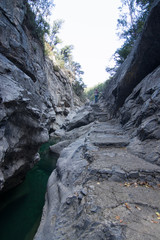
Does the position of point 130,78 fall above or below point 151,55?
below

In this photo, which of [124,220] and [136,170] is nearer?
[124,220]

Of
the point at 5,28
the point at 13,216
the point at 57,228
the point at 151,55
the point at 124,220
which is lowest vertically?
the point at 13,216

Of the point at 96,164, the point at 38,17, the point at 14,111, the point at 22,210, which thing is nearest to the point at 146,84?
the point at 96,164

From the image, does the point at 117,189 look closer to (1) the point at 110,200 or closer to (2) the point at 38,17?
(1) the point at 110,200

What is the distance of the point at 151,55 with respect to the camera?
7430mm

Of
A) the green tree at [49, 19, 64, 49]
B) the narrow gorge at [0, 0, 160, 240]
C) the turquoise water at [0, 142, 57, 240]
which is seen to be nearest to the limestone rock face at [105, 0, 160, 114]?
the narrow gorge at [0, 0, 160, 240]

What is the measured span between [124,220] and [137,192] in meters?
1.01

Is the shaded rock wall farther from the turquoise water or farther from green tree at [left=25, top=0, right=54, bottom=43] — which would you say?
green tree at [left=25, top=0, right=54, bottom=43]

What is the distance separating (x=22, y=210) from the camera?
5.79m

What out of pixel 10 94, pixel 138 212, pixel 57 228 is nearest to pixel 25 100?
pixel 10 94

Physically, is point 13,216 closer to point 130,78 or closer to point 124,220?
point 124,220

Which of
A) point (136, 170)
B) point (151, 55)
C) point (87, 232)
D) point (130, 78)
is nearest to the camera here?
point (87, 232)

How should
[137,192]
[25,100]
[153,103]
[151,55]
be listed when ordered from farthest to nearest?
[151,55]
[153,103]
[25,100]
[137,192]

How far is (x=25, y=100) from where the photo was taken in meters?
5.25
